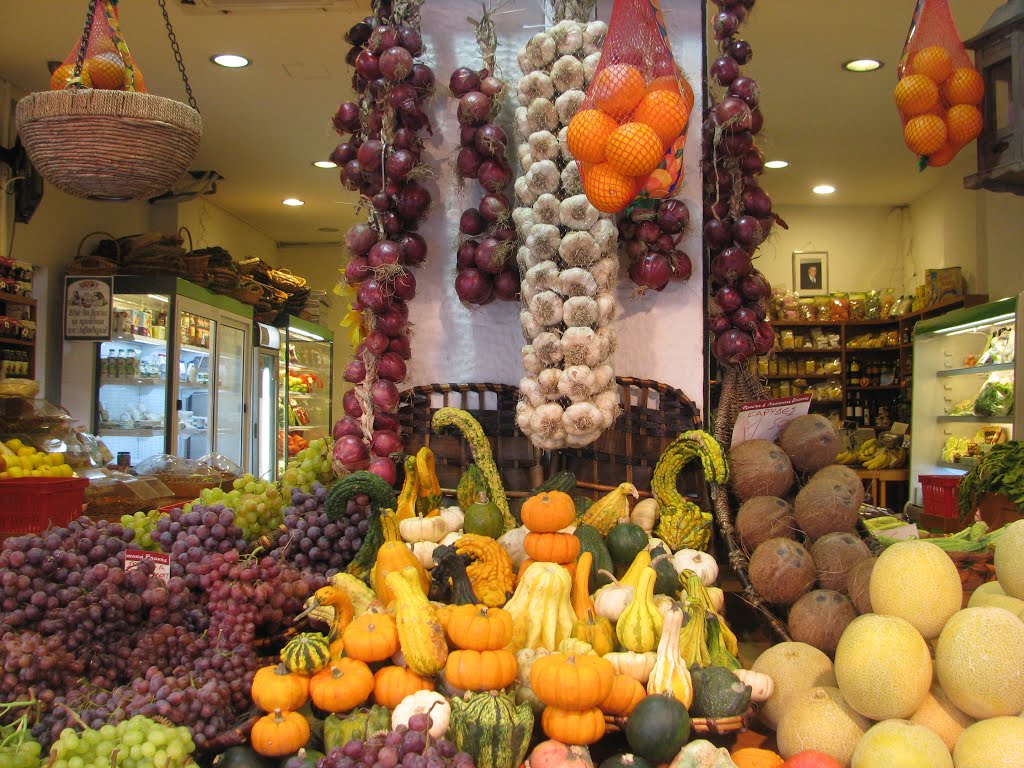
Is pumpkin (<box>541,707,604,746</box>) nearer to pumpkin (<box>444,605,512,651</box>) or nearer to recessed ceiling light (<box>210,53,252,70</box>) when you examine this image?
pumpkin (<box>444,605,512,651</box>)

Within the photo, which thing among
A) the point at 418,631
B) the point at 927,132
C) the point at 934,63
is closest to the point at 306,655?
the point at 418,631

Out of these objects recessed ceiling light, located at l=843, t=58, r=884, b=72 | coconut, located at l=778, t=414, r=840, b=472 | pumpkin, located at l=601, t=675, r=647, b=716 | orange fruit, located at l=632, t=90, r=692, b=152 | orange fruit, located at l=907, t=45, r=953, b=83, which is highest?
recessed ceiling light, located at l=843, t=58, r=884, b=72

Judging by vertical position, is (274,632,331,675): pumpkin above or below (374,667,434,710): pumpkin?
above

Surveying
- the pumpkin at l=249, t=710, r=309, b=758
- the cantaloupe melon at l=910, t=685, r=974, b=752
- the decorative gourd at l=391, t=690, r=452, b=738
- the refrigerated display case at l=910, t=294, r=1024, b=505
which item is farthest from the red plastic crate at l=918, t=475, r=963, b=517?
the pumpkin at l=249, t=710, r=309, b=758

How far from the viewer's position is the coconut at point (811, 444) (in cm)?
258

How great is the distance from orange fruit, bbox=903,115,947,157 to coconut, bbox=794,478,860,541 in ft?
3.55

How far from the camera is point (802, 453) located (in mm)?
2590

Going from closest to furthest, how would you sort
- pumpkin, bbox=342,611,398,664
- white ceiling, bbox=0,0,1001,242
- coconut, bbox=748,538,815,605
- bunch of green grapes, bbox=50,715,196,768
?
bunch of green grapes, bbox=50,715,196,768 → pumpkin, bbox=342,611,398,664 → coconut, bbox=748,538,815,605 → white ceiling, bbox=0,0,1001,242

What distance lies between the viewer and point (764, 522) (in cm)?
239

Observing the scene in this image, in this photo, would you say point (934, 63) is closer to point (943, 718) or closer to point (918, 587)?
point (918, 587)

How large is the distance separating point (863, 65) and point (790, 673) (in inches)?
199

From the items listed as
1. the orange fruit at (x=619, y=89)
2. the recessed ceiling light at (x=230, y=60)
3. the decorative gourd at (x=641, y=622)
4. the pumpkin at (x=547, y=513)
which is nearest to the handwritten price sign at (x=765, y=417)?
the pumpkin at (x=547, y=513)

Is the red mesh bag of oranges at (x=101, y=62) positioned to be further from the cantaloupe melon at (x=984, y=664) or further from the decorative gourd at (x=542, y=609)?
the cantaloupe melon at (x=984, y=664)

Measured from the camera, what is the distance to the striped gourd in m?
1.76
